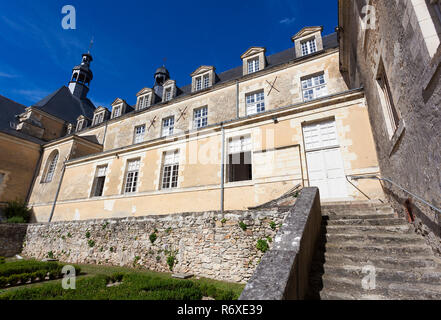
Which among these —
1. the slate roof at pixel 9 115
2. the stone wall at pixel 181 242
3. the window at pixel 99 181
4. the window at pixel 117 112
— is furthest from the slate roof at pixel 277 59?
the slate roof at pixel 9 115

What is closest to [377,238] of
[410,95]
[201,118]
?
[410,95]

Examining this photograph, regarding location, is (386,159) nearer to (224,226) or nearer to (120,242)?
(224,226)

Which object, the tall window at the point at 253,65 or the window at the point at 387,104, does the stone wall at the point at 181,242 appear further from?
the tall window at the point at 253,65

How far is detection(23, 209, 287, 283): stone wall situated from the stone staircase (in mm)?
1453

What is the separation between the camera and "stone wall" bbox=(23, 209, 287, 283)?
5.02 metres

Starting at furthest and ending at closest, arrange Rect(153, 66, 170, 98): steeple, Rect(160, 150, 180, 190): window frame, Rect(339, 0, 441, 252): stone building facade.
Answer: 1. Rect(153, 66, 170, 98): steeple
2. Rect(160, 150, 180, 190): window frame
3. Rect(339, 0, 441, 252): stone building facade

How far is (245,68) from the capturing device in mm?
13258

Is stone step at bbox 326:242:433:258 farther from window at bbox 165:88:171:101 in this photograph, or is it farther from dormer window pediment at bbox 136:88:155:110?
dormer window pediment at bbox 136:88:155:110

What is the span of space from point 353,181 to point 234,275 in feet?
14.7

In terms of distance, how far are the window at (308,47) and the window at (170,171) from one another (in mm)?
8852

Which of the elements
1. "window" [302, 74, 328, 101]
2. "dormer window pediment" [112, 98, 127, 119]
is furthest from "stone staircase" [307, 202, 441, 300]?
"dormer window pediment" [112, 98, 127, 119]

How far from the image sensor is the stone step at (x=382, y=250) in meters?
3.13

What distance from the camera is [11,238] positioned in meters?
10.5

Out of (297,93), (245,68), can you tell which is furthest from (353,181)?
(245,68)
